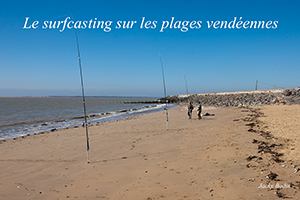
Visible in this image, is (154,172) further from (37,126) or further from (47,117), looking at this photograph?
(47,117)

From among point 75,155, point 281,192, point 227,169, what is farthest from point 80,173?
point 281,192

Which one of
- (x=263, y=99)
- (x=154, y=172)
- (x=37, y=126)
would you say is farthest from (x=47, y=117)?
(x=263, y=99)

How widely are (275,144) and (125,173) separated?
5.39 meters

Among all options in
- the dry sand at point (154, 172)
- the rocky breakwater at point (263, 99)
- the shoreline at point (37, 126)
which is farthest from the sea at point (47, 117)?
the rocky breakwater at point (263, 99)

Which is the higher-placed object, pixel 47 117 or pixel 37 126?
pixel 47 117

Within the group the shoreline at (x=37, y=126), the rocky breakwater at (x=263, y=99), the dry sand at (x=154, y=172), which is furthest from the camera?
the rocky breakwater at (x=263, y=99)

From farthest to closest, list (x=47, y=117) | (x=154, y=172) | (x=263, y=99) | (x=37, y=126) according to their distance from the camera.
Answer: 1. (x=263, y=99)
2. (x=47, y=117)
3. (x=37, y=126)
4. (x=154, y=172)

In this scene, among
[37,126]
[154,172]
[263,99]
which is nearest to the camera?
[154,172]

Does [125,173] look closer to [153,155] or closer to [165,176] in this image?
[165,176]

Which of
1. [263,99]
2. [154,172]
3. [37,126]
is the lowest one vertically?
[37,126]

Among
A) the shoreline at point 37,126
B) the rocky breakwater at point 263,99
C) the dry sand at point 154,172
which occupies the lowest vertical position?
the shoreline at point 37,126

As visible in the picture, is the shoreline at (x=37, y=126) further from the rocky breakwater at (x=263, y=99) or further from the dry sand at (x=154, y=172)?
the rocky breakwater at (x=263, y=99)

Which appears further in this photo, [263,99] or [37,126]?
[263,99]

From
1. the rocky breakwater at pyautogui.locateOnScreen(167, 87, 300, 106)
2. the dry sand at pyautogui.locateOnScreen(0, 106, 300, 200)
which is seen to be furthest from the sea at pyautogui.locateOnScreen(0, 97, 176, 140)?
the rocky breakwater at pyautogui.locateOnScreen(167, 87, 300, 106)
